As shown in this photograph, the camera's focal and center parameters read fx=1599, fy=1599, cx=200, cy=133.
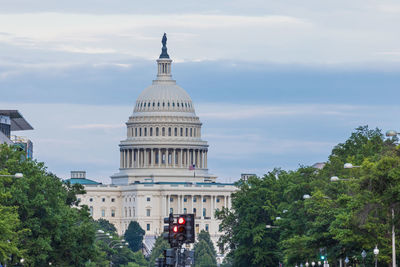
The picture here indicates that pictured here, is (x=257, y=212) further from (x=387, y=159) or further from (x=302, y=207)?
(x=387, y=159)

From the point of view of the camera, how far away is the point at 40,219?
113 m

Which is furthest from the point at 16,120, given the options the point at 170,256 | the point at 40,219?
the point at 170,256

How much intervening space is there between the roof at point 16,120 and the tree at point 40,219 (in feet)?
140

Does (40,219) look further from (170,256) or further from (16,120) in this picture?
(16,120)

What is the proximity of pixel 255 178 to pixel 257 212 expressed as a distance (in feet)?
18.8

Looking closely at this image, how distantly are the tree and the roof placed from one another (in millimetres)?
42666

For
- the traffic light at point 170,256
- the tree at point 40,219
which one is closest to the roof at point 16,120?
the tree at point 40,219

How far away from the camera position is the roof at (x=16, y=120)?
16304 cm

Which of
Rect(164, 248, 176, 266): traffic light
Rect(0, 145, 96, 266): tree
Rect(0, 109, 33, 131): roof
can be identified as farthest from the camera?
Rect(0, 109, 33, 131): roof

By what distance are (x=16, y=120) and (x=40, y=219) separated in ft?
218

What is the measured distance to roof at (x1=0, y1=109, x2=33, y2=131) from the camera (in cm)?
16304

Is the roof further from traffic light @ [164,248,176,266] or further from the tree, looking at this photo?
traffic light @ [164,248,176,266]

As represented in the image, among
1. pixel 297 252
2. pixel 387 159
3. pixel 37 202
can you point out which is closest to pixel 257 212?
pixel 297 252

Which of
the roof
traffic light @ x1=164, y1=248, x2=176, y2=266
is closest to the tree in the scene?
traffic light @ x1=164, y1=248, x2=176, y2=266
